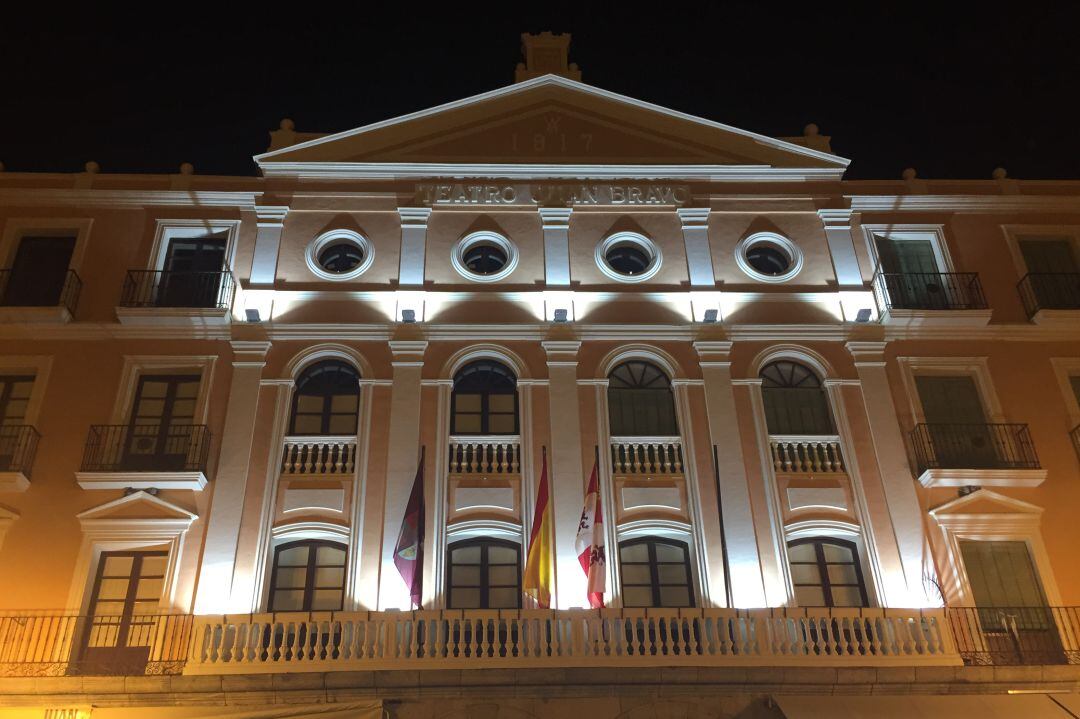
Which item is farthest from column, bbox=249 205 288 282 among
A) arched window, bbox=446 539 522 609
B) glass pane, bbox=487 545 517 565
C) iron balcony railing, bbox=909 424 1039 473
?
iron balcony railing, bbox=909 424 1039 473

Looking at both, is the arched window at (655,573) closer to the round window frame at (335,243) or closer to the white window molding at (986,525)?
the white window molding at (986,525)

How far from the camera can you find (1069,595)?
16938mm

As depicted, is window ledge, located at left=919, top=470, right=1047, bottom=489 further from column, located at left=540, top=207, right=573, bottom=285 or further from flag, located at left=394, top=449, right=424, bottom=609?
flag, located at left=394, top=449, right=424, bottom=609

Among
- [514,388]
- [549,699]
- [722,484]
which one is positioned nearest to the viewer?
[549,699]

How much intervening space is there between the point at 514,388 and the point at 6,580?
9.05m

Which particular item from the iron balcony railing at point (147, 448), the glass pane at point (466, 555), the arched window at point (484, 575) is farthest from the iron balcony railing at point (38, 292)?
the arched window at point (484, 575)

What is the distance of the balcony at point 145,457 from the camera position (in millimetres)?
17266

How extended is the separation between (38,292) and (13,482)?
A: 172 inches

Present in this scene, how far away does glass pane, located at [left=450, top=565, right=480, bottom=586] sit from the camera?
1705cm

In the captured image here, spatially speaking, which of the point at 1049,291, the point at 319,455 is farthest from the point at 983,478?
the point at 319,455

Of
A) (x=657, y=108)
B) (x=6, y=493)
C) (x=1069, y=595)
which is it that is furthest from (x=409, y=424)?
(x=1069, y=595)

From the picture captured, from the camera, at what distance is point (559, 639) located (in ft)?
50.9

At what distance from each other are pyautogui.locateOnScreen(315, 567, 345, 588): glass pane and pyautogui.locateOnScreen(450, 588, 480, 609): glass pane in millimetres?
1833

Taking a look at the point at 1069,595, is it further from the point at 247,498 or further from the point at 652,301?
the point at 247,498
